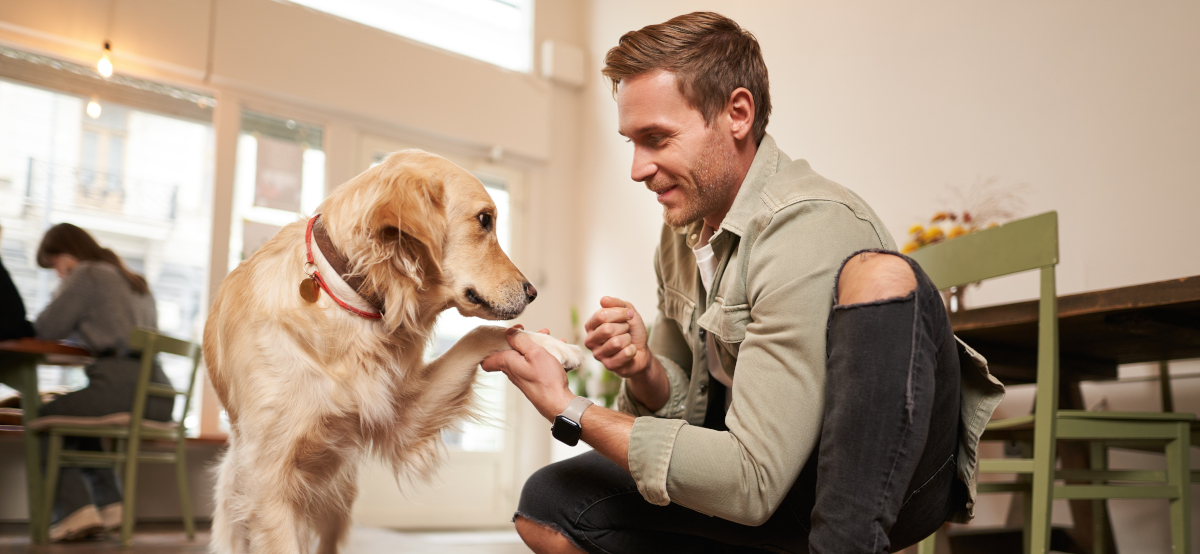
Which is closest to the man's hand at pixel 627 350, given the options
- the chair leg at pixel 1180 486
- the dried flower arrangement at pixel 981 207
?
the chair leg at pixel 1180 486

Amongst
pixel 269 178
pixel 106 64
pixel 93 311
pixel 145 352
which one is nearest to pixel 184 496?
pixel 145 352

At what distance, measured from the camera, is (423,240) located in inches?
49.6

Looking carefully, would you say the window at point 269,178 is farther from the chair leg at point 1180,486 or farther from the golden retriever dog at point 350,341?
the chair leg at point 1180,486

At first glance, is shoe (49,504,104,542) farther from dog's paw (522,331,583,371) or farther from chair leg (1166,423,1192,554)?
chair leg (1166,423,1192,554)

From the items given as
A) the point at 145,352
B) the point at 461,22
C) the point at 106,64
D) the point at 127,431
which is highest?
the point at 461,22

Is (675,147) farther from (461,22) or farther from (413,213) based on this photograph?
(461,22)

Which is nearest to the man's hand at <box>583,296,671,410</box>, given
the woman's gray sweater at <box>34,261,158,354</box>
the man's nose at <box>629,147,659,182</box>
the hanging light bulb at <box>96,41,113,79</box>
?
the man's nose at <box>629,147,659,182</box>

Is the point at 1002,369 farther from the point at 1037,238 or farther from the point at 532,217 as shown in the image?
the point at 532,217

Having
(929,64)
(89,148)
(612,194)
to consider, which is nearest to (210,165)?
(89,148)

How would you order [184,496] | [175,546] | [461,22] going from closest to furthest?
[175,546] < [184,496] < [461,22]

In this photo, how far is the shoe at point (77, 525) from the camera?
3.12 meters

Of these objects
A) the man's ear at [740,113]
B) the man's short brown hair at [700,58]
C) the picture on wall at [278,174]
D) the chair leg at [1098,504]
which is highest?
the picture on wall at [278,174]

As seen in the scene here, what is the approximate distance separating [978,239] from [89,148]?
14.6 ft

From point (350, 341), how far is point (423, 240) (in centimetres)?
20
